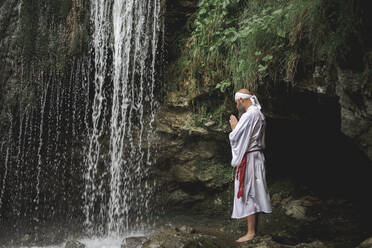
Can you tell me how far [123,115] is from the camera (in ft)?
24.4

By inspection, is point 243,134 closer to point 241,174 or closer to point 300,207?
point 241,174

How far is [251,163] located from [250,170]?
9cm

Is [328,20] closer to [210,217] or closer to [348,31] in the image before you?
[348,31]

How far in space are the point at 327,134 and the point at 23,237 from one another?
21.7 ft

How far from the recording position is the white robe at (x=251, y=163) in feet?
14.5

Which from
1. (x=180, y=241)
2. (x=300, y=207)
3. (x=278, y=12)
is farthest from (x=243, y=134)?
(x=300, y=207)

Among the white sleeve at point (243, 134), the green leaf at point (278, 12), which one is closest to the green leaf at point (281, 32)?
the green leaf at point (278, 12)

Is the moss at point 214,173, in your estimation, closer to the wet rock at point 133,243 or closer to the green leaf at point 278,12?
the wet rock at point 133,243

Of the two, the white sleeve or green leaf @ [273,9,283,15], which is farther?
green leaf @ [273,9,283,15]

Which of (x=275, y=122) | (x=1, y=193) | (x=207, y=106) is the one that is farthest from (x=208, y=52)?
(x=1, y=193)

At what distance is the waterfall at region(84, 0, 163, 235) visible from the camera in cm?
713

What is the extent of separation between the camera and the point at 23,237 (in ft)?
25.0

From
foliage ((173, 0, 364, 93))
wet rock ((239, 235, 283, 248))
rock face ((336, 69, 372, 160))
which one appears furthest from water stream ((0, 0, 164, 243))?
rock face ((336, 69, 372, 160))

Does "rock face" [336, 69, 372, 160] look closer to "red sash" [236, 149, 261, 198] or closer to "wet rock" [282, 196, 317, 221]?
"red sash" [236, 149, 261, 198]
